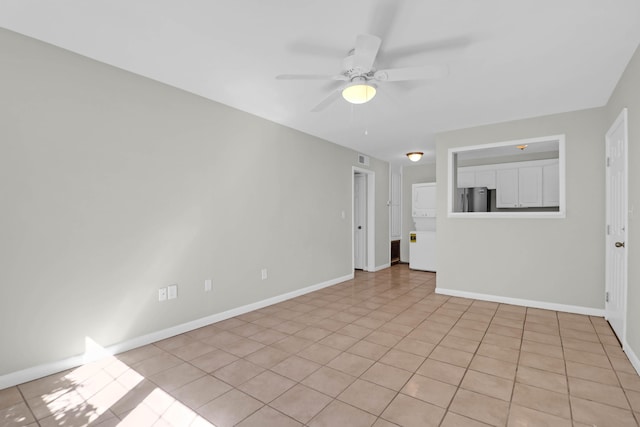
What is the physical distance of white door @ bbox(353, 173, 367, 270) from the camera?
6.37 meters

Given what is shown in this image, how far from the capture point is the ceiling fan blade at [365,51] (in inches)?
73.4

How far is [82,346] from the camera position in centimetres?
244

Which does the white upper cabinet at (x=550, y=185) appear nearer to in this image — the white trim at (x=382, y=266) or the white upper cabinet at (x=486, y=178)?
the white upper cabinet at (x=486, y=178)

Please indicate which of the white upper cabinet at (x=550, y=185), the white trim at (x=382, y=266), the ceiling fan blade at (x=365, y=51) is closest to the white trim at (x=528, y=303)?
the white trim at (x=382, y=266)

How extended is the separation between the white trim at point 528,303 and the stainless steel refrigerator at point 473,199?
1.95 metres

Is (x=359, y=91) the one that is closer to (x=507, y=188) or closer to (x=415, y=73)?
(x=415, y=73)

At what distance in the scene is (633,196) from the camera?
2459 mm

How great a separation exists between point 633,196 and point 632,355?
49.0 inches

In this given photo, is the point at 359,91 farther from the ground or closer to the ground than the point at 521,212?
farther from the ground

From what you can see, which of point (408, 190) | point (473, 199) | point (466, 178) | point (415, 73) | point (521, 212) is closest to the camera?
point (415, 73)

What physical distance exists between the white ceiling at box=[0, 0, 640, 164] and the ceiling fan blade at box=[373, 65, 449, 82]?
0.24 meters

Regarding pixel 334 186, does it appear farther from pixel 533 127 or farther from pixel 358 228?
pixel 533 127

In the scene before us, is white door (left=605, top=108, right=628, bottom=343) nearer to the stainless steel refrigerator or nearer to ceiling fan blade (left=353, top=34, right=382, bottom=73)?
ceiling fan blade (left=353, top=34, right=382, bottom=73)

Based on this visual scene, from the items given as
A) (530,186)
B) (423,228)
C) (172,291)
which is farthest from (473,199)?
(172,291)
